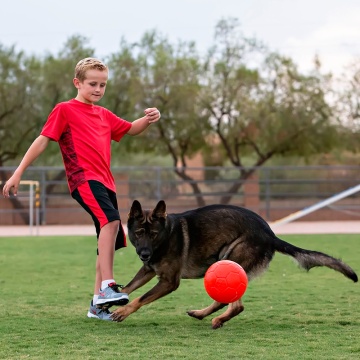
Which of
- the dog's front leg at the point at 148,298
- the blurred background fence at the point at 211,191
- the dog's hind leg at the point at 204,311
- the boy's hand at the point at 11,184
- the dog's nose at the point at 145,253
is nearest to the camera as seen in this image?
the boy's hand at the point at 11,184

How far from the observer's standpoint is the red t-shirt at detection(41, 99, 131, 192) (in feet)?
20.4

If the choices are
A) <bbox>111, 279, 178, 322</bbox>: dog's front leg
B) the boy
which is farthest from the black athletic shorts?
<bbox>111, 279, 178, 322</bbox>: dog's front leg

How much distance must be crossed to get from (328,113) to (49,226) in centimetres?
1239

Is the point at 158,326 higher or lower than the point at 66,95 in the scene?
lower

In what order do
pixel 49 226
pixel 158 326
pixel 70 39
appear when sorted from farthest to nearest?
pixel 70 39 → pixel 49 226 → pixel 158 326

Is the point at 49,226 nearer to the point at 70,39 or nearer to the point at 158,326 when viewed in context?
the point at 70,39

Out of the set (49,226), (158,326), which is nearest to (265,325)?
(158,326)

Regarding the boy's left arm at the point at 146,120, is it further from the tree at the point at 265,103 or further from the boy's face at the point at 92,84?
the tree at the point at 265,103

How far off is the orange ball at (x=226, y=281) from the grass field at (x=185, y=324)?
258 mm

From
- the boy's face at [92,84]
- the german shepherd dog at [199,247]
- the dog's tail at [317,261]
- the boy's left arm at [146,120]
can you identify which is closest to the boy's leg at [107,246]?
the german shepherd dog at [199,247]

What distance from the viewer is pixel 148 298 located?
6.16 meters

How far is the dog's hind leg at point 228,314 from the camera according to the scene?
6.05m

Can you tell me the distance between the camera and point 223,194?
3133cm

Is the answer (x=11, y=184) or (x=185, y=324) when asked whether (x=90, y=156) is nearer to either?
(x=11, y=184)
